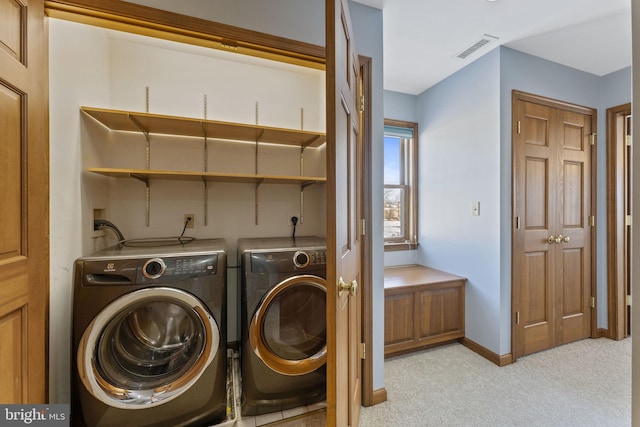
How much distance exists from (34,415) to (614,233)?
419cm

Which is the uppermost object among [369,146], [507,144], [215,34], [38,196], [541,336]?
[215,34]

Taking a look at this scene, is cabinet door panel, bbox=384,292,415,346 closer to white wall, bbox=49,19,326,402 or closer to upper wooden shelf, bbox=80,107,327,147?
white wall, bbox=49,19,326,402

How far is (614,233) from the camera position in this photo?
2508 millimetres

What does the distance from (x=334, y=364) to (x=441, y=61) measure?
8.49ft

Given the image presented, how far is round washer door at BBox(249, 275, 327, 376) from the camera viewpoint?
1562 mm

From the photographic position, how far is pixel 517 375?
6.51 ft

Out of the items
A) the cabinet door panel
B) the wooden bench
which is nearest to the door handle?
the wooden bench

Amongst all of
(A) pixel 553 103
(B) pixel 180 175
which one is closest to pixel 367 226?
(B) pixel 180 175

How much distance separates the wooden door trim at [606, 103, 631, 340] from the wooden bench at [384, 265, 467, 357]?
145 cm

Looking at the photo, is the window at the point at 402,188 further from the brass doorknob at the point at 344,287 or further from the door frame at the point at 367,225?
the brass doorknob at the point at 344,287

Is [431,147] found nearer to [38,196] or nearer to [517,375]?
[517,375]

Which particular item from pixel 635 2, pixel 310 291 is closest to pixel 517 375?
pixel 310 291

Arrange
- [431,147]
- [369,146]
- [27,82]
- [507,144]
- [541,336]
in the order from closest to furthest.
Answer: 1. [27,82]
2. [369,146]
3. [507,144]
4. [541,336]
5. [431,147]

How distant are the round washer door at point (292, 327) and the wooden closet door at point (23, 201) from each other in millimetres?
891
